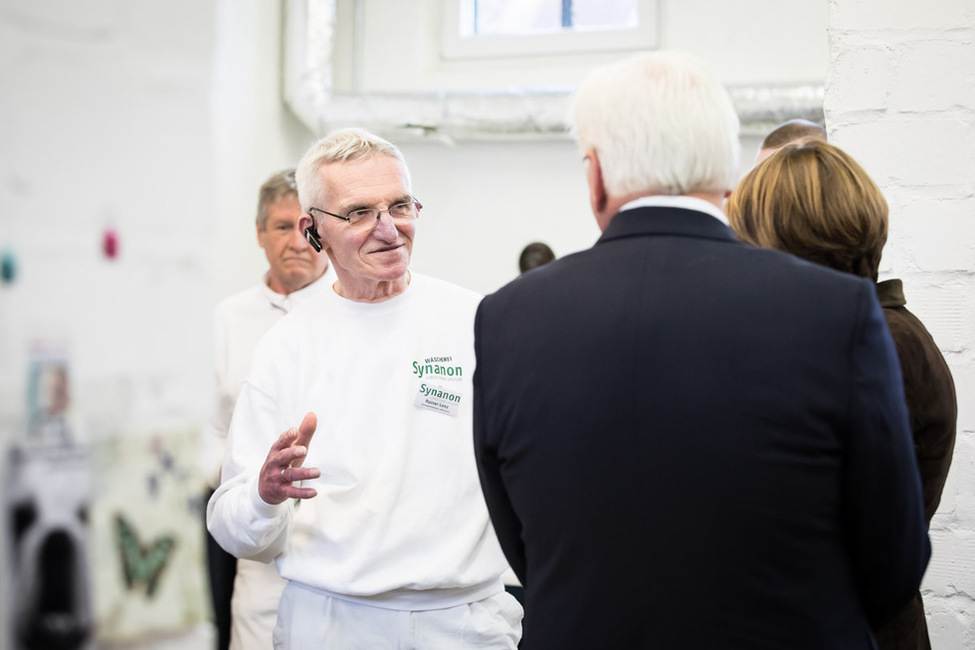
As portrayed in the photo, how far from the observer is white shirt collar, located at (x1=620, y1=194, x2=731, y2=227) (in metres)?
0.94

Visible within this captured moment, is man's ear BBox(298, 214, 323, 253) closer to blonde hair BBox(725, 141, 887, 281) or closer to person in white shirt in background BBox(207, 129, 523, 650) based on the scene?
person in white shirt in background BBox(207, 129, 523, 650)

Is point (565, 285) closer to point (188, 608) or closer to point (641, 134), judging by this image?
point (641, 134)

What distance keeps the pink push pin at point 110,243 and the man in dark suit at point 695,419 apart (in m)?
0.52

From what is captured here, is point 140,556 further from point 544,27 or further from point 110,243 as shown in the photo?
point 544,27

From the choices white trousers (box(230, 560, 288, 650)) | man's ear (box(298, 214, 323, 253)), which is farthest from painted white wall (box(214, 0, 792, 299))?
man's ear (box(298, 214, 323, 253))

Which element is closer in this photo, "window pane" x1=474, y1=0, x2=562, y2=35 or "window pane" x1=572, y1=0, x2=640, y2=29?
"window pane" x1=572, y1=0, x2=640, y2=29

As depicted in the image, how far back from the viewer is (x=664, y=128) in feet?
3.03

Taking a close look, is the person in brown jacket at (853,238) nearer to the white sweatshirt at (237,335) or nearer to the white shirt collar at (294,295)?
the white sweatshirt at (237,335)

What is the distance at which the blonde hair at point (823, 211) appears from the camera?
1.16m

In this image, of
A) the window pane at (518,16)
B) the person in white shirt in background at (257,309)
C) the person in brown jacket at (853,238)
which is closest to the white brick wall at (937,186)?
the person in brown jacket at (853,238)

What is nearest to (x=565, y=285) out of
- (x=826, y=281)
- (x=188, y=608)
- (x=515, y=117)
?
(x=826, y=281)

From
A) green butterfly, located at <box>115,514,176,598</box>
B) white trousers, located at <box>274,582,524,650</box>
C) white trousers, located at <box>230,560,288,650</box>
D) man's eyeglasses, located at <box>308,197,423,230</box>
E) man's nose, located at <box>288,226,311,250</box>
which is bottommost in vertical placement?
white trousers, located at <box>230,560,288,650</box>

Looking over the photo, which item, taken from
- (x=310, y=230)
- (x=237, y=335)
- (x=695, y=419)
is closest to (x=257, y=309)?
(x=237, y=335)

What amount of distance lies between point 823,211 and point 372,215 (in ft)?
2.57
